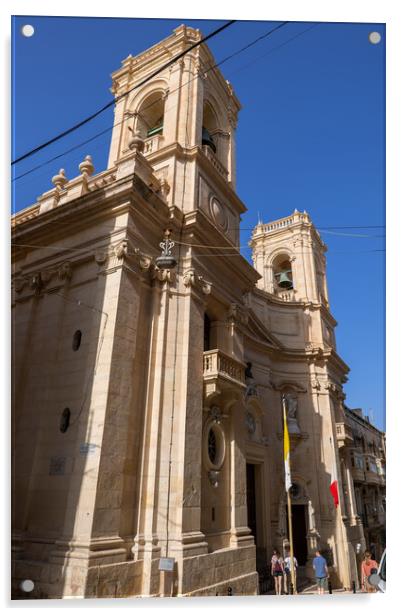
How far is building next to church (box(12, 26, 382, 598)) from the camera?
848cm

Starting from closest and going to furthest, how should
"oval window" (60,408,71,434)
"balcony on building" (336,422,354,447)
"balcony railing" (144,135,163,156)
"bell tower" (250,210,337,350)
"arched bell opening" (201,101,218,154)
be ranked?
"oval window" (60,408,71,434)
"balcony railing" (144,135,163,156)
"arched bell opening" (201,101,218,154)
"balcony on building" (336,422,354,447)
"bell tower" (250,210,337,350)

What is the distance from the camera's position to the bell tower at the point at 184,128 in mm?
13477

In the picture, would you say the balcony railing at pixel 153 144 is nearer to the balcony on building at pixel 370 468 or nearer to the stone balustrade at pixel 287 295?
the stone balustrade at pixel 287 295

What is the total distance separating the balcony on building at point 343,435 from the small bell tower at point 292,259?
6.65 metres

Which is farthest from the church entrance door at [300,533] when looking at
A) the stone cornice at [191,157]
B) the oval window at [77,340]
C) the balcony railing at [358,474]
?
the stone cornice at [191,157]

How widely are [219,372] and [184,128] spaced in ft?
26.0

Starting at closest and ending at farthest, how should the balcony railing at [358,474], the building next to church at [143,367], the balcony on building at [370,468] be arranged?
the building next to church at [143,367]
the balcony on building at [370,468]
the balcony railing at [358,474]

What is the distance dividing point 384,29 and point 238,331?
8.94 meters

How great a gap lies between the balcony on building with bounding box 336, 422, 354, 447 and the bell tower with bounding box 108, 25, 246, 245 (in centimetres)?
1233

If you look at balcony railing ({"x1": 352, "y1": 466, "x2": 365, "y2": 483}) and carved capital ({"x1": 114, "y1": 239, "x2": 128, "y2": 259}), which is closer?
carved capital ({"x1": 114, "y1": 239, "x2": 128, "y2": 259})

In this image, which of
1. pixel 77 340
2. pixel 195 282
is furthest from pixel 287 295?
pixel 77 340

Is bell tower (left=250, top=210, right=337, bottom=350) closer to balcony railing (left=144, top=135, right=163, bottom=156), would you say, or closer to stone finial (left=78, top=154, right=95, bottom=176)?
balcony railing (left=144, top=135, right=163, bottom=156)

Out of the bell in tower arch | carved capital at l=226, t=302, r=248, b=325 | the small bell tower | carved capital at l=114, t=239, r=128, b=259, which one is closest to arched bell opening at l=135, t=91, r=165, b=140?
the bell in tower arch

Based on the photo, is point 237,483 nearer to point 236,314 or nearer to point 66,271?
point 236,314
